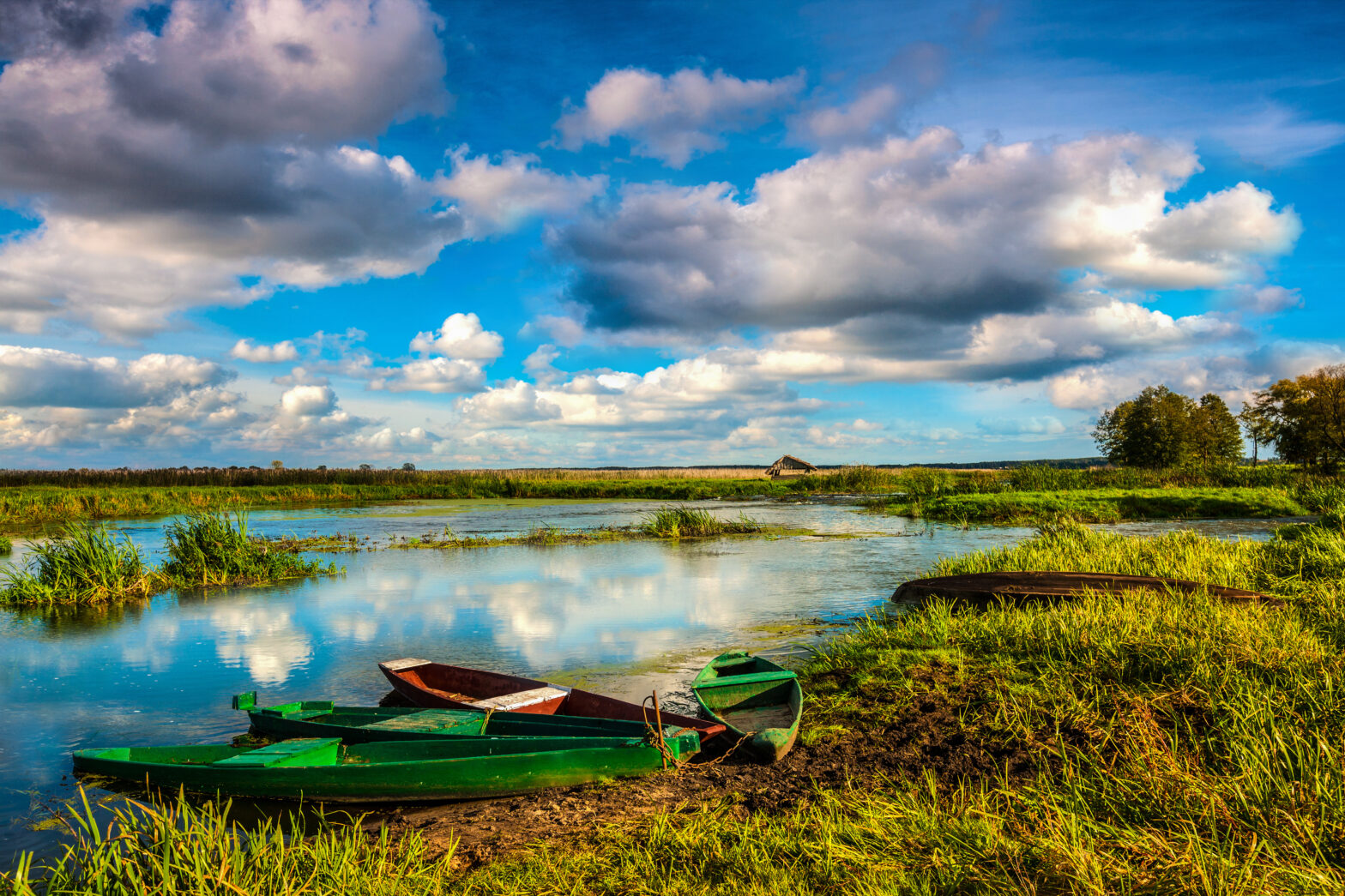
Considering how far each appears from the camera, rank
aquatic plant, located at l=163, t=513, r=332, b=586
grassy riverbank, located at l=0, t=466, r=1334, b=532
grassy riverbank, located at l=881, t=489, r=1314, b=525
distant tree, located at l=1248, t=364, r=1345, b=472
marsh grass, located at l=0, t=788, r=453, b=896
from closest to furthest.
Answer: marsh grass, located at l=0, t=788, r=453, b=896 < aquatic plant, located at l=163, t=513, r=332, b=586 < grassy riverbank, located at l=881, t=489, r=1314, b=525 < grassy riverbank, located at l=0, t=466, r=1334, b=532 < distant tree, located at l=1248, t=364, r=1345, b=472

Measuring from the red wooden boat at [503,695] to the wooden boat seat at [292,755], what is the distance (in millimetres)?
1505

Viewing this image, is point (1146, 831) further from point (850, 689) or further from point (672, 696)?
point (672, 696)

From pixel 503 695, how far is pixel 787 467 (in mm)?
74572

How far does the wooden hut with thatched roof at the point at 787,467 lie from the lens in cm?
8015

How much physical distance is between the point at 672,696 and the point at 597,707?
4.81ft

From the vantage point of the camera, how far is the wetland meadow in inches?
169

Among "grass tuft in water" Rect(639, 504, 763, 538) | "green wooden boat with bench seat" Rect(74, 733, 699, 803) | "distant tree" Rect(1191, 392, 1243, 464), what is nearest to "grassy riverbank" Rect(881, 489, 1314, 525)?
"grass tuft in water" Rect(639, 504, 763, 538)

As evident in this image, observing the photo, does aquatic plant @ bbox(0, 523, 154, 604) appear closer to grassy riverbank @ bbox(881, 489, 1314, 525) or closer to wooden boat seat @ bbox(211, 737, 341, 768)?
wooden boat seat @ bbox(211, 737, 341, 768)

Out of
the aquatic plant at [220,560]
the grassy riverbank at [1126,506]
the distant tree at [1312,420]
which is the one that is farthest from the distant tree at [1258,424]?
the aquatic plant at [220,560]

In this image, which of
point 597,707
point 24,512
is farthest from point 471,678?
point 24,512

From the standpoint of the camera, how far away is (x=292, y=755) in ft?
21.1

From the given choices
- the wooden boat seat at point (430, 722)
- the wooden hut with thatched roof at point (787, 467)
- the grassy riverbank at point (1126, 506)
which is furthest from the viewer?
the wooden hut with thatched roof at point (787, 467)

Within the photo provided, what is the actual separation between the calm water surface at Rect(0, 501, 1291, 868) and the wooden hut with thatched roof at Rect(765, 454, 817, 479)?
55456 mm

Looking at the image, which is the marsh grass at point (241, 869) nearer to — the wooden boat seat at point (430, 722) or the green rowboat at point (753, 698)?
the wooden boat seat at point (430, 722)
